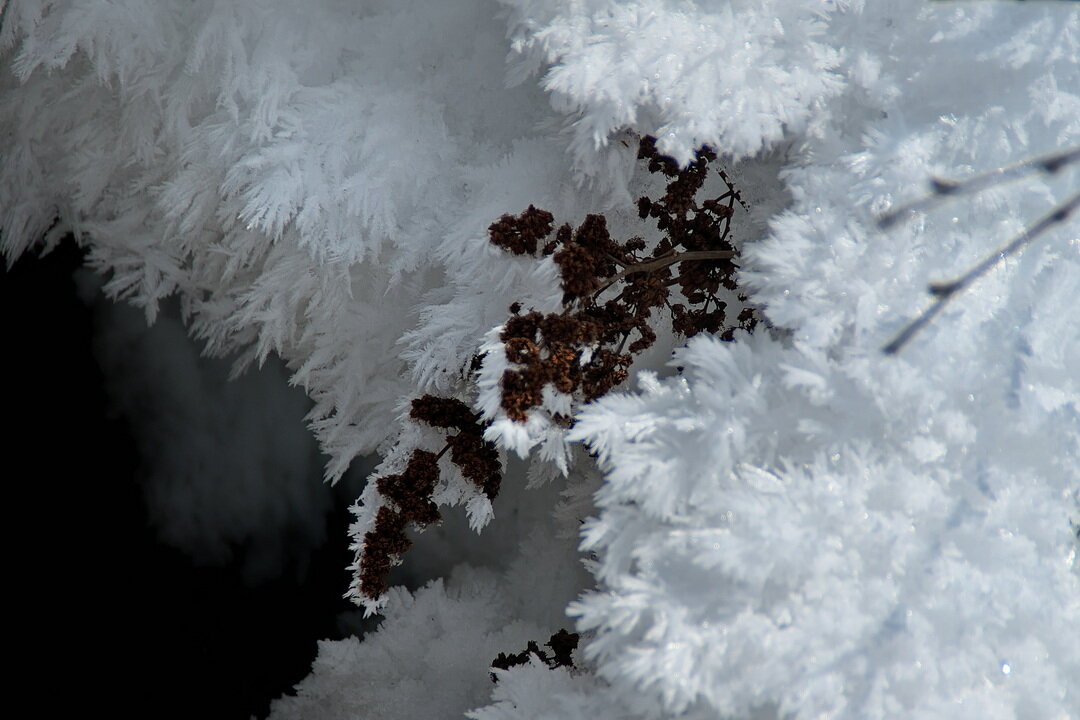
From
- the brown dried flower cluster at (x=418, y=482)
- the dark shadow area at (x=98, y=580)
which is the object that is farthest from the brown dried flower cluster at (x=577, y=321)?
the dark shadow area at (x=98, y=580)

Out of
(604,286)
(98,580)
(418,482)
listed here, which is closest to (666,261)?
(604,286)

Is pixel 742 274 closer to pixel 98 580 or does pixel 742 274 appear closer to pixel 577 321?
pixel 577 321

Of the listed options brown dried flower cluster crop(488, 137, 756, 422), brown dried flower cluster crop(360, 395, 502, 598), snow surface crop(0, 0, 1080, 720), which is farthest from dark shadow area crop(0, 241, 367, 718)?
brown dried flower cluster crop(488, 137, 756, 422)

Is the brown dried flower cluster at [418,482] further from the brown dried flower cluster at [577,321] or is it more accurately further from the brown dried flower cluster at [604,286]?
the brown dried flower cluster at [604,286]

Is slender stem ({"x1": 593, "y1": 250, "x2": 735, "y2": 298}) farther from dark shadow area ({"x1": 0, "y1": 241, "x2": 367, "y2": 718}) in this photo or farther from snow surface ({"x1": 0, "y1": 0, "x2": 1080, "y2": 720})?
dark shadow area ({"x1": 0, "y1": 241, "x2": 367, "y2": 718})

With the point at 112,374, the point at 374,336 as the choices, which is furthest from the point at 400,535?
the point at 112,374

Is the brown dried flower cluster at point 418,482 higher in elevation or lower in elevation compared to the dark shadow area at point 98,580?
lower

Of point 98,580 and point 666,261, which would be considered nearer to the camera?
point 666,261
